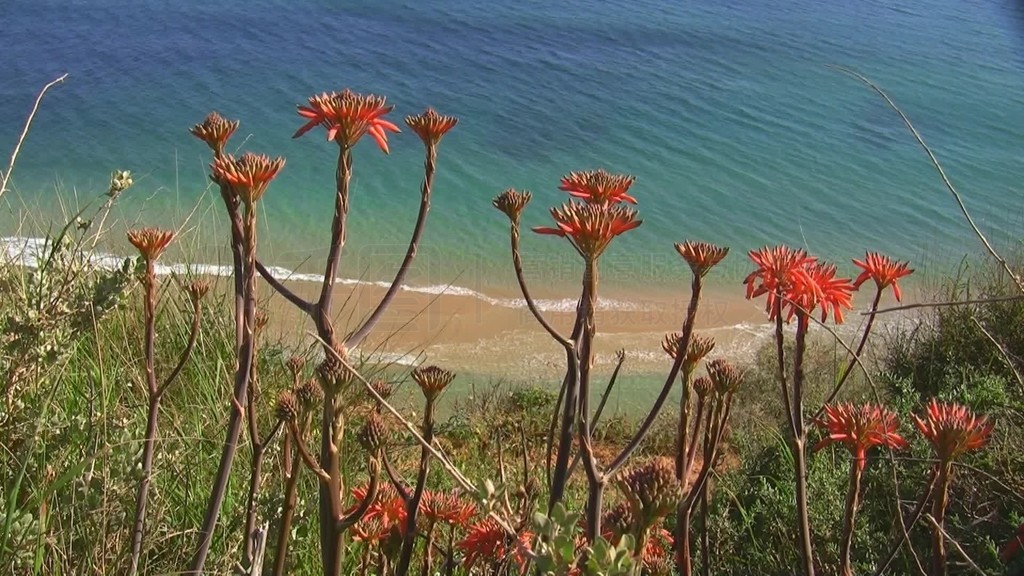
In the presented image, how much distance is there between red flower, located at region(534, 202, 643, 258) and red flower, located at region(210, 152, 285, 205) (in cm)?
40

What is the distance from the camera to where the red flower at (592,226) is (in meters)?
1.25

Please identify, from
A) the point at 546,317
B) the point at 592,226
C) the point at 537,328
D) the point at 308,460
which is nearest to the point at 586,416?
the point at 592,226

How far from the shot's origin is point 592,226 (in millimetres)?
1254

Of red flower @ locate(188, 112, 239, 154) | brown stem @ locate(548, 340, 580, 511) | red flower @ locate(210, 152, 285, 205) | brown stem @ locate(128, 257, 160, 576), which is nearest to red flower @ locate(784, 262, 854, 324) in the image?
brown stem @ locate(548, 340, 580, 511)

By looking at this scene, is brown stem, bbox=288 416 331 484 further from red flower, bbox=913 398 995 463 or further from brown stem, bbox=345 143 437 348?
red flower, bbox=913 398 995 463

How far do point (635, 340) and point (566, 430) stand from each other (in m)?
8.10

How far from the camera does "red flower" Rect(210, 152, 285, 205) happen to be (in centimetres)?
130

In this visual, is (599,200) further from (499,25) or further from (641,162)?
(499,25)

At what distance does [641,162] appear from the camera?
14328 mm

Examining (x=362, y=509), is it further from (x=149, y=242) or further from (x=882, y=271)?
(x=882, y=271)

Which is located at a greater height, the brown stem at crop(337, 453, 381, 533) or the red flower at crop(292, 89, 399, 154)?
the red flower at crop(292, 89, 399, 154)

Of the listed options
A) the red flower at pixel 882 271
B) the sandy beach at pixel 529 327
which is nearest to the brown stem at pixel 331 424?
the red flower at pixel 882 271

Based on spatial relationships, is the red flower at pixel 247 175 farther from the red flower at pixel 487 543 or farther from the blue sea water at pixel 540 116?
the blue sea water at pixel 540 116

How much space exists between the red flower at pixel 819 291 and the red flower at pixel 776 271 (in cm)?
1
